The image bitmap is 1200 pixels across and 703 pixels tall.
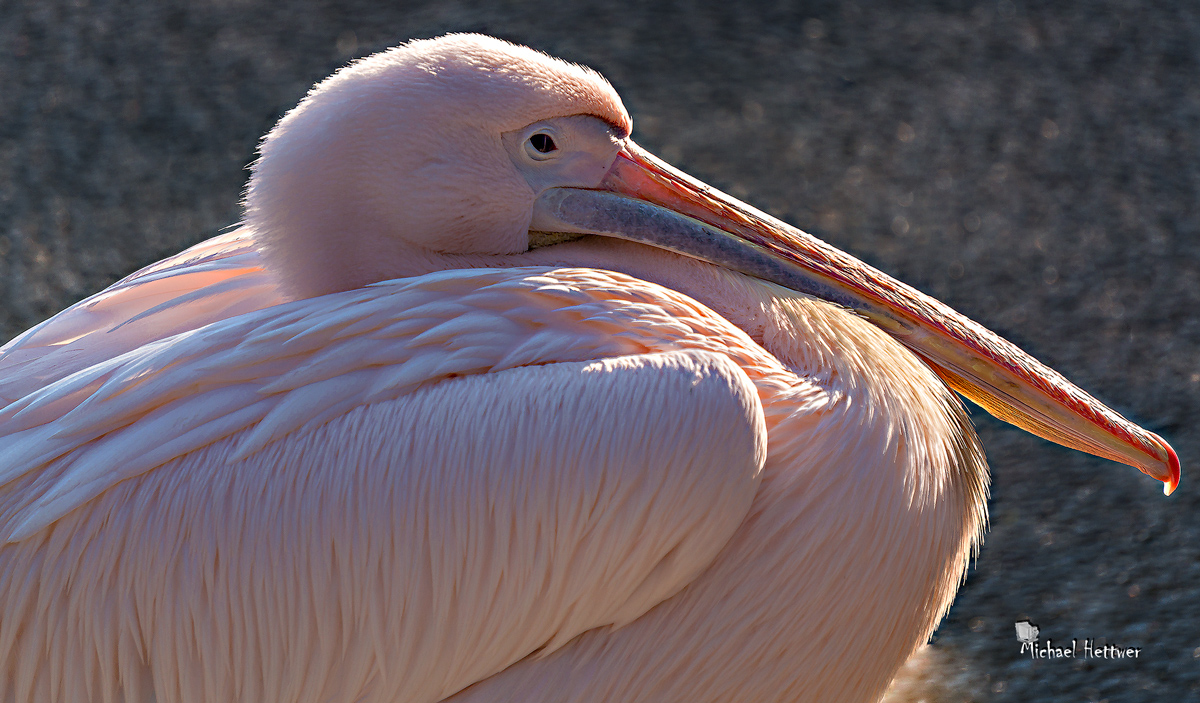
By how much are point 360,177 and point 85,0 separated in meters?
3.68

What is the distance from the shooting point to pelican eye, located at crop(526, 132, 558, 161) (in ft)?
5.41

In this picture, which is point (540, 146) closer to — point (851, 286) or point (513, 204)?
point (513, 204)

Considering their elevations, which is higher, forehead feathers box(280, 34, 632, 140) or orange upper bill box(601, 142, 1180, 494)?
forehead feathers box(280, 34, 632, 140)

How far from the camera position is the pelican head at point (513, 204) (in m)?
1.58

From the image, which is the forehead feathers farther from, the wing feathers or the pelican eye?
the wing feathers

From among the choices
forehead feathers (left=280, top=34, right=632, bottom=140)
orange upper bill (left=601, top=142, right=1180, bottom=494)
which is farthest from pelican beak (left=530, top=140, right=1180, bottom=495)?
forehead feathers (left=280, top=34, right=632, bottom=140)

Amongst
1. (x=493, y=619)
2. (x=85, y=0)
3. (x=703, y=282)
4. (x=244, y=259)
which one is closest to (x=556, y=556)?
(x=493, y=619)

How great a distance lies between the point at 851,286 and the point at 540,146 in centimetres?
48

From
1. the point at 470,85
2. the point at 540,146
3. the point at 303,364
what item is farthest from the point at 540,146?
the point at 303,364

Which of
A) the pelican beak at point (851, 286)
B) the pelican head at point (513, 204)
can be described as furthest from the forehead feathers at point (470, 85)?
the pelican beak at point (851, 286)

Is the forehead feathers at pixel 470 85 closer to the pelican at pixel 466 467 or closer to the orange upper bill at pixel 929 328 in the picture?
the pelican at pixel 466 467

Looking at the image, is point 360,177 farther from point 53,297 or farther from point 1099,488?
point 53,297

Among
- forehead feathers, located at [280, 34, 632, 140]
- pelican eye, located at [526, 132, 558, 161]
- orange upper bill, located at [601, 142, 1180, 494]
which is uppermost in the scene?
forehead feathers, located at [280, 34, 632, 140]

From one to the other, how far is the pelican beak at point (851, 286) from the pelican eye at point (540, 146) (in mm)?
51
